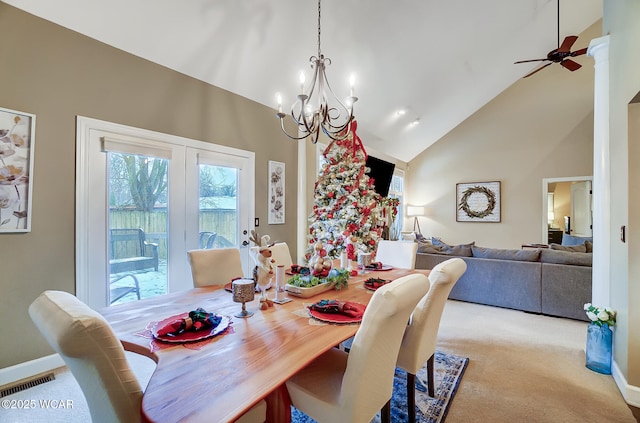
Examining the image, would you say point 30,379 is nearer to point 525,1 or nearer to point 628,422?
point 628,422

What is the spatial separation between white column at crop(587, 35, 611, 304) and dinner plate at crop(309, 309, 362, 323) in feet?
7.90

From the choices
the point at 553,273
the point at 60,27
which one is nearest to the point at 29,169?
the point at 60,27

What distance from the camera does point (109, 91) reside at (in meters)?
2.67

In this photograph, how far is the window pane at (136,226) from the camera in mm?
2740

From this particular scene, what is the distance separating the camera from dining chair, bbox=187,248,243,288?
223 centimetres

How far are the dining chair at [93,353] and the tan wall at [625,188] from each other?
2928mm

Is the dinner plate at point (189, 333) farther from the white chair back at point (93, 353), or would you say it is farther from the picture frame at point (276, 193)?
the picture frame at point (276, 193)

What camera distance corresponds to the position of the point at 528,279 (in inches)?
149

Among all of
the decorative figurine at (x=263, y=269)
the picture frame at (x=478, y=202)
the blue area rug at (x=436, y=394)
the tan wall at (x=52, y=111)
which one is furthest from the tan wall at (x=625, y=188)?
the picture frame at (x=478, y=202)

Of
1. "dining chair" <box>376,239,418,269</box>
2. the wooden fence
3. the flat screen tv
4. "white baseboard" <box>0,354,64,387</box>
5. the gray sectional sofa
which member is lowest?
"white baseboard" <box>0,354,64,387</box>

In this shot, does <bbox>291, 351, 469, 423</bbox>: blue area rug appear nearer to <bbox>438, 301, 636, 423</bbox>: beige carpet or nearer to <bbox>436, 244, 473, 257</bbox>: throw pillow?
<bbox>438, 301, 636, 423</bbox>: beige carpet

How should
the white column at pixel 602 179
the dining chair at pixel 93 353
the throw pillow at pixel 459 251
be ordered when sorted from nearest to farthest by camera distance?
1. the dining chair at pixel 93 353
2. the white column at pixel 602 179
3. the throw pillow at pixel 459 251

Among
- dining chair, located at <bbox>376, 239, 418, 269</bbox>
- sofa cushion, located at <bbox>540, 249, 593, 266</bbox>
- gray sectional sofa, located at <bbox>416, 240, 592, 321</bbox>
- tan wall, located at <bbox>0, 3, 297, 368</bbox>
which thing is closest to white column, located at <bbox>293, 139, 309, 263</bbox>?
dining chair, located at <bbox>376, 239, 418, 269</bbox>

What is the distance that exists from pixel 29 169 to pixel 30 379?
157cm
